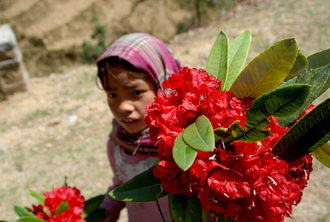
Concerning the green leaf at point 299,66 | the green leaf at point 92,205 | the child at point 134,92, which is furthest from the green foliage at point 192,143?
the green leaf at point 92,205

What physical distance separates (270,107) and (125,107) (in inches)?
31.0

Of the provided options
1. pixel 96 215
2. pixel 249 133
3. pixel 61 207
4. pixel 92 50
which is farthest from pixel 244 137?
pixel 92 50

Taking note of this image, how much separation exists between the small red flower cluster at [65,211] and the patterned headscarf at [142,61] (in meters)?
0.35

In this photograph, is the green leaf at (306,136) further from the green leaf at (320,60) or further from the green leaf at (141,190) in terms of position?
the green leaf at (141,190)

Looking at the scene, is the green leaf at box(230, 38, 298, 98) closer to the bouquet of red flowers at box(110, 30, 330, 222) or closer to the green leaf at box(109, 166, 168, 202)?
the bouquet of red flowers at box(110, 30, 330, 222)

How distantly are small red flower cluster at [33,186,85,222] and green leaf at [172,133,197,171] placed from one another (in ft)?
2.95

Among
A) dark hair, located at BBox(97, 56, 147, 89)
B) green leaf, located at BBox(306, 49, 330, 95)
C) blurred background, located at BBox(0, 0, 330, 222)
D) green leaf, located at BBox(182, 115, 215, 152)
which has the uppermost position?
green leaf, located at BBox(306, 49, 330, 95)

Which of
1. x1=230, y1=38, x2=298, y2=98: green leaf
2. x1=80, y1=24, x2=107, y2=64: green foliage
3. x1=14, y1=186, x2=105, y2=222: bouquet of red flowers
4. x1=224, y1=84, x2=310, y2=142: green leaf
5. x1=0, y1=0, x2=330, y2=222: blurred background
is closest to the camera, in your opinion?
x1=224, y1=84, x2=310, y2=142: green leaf

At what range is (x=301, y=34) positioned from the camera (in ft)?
15.4

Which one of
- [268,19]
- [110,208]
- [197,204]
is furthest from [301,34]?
[197,204]

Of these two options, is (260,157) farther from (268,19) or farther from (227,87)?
(268,19)

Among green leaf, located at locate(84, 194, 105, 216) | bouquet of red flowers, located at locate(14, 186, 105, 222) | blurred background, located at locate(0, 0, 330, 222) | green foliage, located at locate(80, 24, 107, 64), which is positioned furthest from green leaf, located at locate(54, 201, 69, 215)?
green foliage, located at locate(80, 24, 107, 64)

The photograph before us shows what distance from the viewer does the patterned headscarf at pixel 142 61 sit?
1.22 m

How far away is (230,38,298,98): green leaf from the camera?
0.58 m
